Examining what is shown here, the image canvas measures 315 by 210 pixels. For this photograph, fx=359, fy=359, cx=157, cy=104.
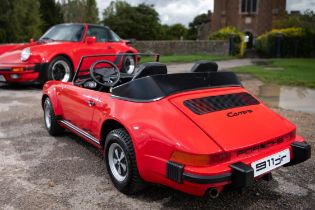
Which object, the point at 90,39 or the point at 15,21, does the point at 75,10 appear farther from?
the point at 90,39

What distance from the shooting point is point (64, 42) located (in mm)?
9211

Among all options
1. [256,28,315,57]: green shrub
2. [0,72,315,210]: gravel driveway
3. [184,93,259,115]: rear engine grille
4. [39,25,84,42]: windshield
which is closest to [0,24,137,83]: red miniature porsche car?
[39,25,84,42]: windshield

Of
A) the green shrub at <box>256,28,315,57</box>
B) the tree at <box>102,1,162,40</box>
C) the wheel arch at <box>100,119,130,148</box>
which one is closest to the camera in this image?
the wheel arch at <box>100,119,130,148</box>

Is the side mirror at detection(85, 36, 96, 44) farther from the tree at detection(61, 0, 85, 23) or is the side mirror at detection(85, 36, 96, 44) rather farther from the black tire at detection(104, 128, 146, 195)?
the tree at detection(61, 0, 85, 23)

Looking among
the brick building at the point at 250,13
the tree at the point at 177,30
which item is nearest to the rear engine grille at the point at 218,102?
the brick building at the point at 250,13

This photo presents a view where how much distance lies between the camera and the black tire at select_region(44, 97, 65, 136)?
5023 millimetres

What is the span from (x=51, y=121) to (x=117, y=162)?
1962 millimetres

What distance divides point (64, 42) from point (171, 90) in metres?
6.58

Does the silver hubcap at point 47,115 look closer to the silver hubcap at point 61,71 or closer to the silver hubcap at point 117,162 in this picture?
the silver hubcap at point 117,162

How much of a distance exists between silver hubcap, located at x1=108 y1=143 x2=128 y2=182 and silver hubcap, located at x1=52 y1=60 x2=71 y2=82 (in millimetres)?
6022

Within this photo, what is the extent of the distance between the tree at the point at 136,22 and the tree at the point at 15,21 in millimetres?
31865

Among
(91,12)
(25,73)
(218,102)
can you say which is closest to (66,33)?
(25,73)

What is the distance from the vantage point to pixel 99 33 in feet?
32.7

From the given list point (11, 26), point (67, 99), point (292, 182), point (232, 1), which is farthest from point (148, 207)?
point (232, 1)
